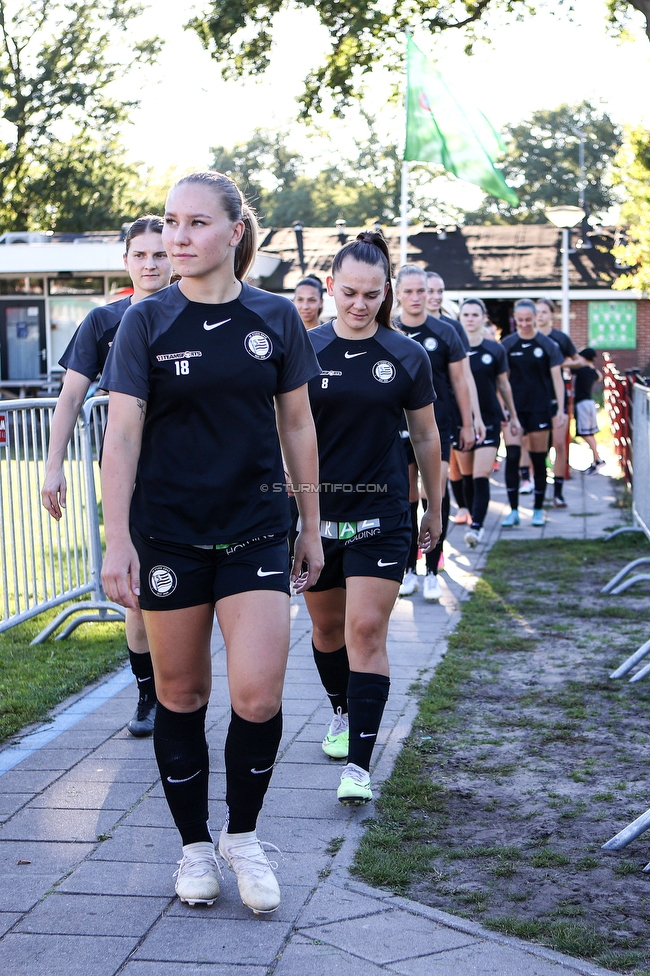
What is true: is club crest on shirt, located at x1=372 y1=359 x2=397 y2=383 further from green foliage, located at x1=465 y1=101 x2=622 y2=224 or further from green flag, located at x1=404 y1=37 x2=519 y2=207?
green foliage, located at x1=465 y1=101 x2=622 y2=224

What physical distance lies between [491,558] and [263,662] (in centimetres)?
720

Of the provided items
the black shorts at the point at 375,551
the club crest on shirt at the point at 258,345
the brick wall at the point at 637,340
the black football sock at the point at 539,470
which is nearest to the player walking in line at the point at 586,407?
the black football sock at the point at 539,470

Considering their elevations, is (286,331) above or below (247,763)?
above

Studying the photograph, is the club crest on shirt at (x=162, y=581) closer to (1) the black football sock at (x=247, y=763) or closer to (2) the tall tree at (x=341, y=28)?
(1) the black football sock at (x=247, y=763)

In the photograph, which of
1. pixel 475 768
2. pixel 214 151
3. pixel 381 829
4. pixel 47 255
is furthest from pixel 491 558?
pixel 214 151

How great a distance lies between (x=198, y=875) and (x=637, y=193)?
20.9 m

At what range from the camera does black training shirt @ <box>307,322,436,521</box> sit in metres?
4.40

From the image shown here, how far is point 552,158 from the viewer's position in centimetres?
7262

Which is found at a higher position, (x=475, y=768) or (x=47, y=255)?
(x=47, y=255)

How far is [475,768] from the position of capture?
4.77m

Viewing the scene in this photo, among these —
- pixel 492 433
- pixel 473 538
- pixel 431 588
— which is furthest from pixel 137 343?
pixel 473 538

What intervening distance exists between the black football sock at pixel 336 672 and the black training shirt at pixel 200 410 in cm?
154

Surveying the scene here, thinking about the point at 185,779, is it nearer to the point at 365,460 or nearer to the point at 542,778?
the point at 365,460

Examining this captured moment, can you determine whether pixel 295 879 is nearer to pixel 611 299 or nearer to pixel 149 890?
pixel 149 890
